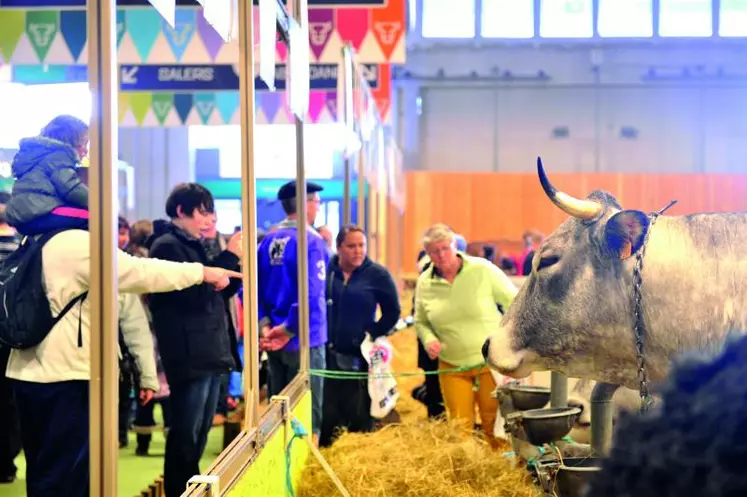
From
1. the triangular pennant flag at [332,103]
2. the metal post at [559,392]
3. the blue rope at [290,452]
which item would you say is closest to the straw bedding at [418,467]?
the blue rope at [290,452]

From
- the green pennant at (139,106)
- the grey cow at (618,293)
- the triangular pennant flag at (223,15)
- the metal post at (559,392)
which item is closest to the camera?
the triangular pennant flag at (223,15)

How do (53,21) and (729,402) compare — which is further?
(53,21)

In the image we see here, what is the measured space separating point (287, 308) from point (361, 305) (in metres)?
0.75

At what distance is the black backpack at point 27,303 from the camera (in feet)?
8.52

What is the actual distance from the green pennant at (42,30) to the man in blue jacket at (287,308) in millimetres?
4780

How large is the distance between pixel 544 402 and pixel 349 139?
7.41ft

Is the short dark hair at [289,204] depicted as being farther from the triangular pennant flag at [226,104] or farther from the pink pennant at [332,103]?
the triangular pennant flag at [226,104]

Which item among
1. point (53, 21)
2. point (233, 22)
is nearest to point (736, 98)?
point (53, 21)

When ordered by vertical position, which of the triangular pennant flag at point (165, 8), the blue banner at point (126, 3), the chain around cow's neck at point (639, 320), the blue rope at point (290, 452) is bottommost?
the blue rope at point (290, 452)

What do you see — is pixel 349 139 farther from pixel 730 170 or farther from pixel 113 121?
pixel 730 170

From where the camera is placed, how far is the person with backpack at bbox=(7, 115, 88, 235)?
104 inches

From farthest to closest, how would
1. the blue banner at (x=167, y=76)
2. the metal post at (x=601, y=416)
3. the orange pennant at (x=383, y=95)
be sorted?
1. the orange pennant at (x=383, y=95)
2. the blue banner at (x=167, y=76)
3. the metal post at (x=601, y=416)

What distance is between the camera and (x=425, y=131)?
69.5 feet

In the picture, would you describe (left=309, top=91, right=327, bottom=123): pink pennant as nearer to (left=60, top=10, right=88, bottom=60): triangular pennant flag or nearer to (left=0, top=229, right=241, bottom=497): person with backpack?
(left=60, top=10, right=88, bottom=60): triangular pennant flag
